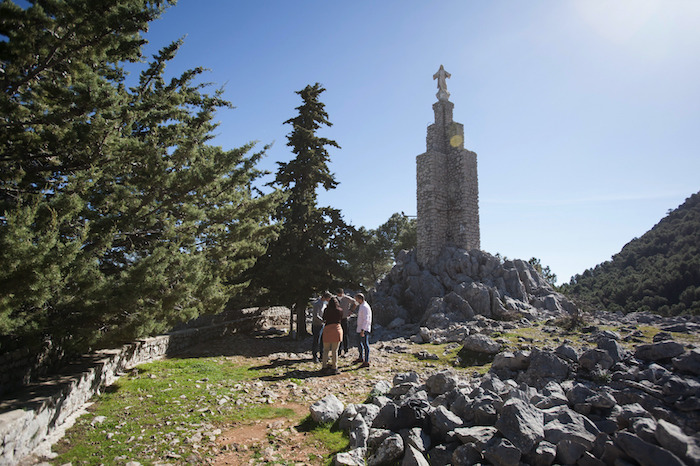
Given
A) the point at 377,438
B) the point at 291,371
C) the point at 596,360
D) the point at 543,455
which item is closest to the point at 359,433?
the point at 377,438

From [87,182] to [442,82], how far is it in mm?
27130

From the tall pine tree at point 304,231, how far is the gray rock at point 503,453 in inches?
488

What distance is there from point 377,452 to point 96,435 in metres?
4.61

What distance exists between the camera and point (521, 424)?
462cm

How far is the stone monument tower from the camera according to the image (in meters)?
26.3

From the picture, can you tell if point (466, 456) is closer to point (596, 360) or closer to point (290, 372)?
point (596, 360)

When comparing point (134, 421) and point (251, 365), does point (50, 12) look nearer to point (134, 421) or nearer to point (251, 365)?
point (134, 421)

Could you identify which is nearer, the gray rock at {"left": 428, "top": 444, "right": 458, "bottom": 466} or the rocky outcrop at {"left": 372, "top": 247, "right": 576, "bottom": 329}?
the gray rock at {"left": 428, "top": 444, "right": 458, "bottom": 466}

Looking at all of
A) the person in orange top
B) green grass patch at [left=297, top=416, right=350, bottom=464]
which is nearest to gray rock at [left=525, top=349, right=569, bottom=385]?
green grass patch at [left=297, top=416, right=350, bottom=464]

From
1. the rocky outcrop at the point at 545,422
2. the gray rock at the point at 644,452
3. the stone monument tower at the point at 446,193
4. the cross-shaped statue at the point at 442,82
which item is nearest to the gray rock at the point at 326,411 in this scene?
the rocky outcrop at the point at 545,422

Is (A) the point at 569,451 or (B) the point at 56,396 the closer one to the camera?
(A) the point at 569,451

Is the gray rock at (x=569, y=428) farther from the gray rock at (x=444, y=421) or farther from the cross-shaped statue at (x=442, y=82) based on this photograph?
the cross-shaped statue at (x=442, y=82)

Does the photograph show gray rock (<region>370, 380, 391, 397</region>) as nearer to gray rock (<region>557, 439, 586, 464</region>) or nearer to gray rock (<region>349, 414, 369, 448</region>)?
gray rock (<region>349, 414, 369, 448</region>)

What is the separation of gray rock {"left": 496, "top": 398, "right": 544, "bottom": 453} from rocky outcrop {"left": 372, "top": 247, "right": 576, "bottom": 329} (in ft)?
49.1
